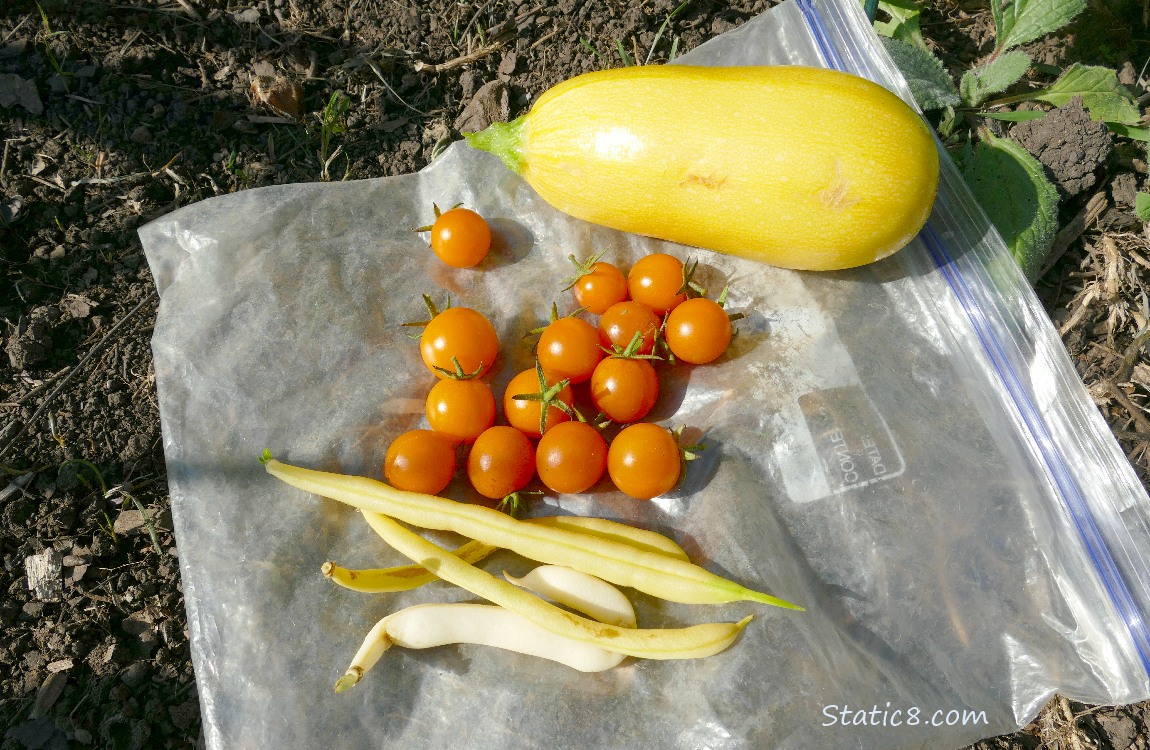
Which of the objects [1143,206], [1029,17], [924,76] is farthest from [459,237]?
[1143,206]

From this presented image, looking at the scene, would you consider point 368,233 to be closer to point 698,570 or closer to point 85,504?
point 85,504

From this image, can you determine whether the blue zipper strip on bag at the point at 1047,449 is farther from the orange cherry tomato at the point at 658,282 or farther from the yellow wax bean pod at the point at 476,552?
the yellow wax bean pod at the point at 476,552

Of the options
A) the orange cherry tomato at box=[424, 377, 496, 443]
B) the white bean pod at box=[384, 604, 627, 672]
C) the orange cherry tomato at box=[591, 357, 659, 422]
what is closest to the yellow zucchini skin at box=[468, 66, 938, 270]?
the orange cherry tomato at box=[591, 357, 659, 422]

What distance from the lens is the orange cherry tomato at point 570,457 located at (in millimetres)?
2176

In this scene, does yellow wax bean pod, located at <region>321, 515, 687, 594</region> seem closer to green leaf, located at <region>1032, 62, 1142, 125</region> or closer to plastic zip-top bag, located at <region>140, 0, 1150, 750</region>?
plastic zip-top bag, located at <region>140, 0, 1150, 750</region>

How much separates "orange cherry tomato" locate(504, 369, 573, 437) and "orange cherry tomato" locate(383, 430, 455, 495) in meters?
0.21

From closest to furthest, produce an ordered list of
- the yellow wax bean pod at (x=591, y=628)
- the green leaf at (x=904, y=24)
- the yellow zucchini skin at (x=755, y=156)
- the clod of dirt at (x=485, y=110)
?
1. the yellow wax bean pod at (x=591, y=628)
2. the yellow zucchini skin at (x=755, y=156)
3. the green leaf at (x=904, y=24)
4. the clod of dirt at (x=485, y=110)

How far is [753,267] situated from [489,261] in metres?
0.86

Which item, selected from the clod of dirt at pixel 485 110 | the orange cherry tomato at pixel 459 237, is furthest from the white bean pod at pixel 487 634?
the clod of dirt at pixel 485 110

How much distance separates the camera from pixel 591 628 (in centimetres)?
202

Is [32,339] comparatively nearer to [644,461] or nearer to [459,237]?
[459,237]

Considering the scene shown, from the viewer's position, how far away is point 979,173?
262 cm

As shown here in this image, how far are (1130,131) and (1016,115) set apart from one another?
0.40 meters

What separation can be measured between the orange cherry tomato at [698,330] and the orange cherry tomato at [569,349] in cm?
23
